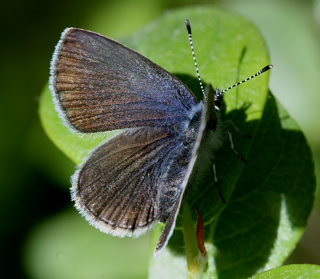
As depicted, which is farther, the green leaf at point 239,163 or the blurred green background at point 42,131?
the blurred green background at point 42,131

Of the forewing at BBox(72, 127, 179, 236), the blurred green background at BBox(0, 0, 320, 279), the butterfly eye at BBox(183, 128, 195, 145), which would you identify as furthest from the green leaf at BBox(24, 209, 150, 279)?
the butterfly eye at BBox(183, 128, 195, 145)

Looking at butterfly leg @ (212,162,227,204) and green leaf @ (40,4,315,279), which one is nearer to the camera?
butterfly leg @ (212,162,227,204)

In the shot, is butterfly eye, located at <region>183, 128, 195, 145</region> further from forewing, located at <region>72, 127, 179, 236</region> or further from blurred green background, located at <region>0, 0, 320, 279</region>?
blurred green background, located at <region>0, 0, 320, 279</region>

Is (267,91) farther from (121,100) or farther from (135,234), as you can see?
(135,234)

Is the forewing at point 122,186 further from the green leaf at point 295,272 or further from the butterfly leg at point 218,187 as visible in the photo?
the green leaf at point 295,272

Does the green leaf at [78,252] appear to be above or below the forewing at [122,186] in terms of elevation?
below

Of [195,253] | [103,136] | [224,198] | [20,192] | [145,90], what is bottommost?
[20,192]

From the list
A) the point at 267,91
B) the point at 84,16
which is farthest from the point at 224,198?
the point at 84,16

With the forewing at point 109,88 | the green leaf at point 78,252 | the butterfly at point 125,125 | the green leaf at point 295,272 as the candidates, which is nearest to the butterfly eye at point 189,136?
the butterfly at point 125,125
